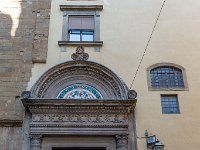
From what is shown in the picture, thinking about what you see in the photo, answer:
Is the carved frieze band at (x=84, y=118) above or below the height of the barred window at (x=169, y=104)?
below

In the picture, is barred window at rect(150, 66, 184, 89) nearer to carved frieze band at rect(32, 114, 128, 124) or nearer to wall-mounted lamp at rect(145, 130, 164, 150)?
carved frieze band at rect(32, 114, 128, 124)

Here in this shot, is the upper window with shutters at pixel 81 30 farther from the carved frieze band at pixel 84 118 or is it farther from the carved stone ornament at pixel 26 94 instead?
the carved frieze band at pixel 84 118

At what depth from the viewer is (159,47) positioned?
12.4 meters

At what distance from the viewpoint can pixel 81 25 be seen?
13.0m

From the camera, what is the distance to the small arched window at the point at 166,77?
38.6 feet

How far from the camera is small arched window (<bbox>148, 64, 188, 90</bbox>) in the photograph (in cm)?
1177

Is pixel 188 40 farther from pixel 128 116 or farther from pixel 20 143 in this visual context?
pixel 20 143

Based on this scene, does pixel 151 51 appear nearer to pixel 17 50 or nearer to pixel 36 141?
pixel 17 50

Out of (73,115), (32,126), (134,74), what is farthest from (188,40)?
(32,126)

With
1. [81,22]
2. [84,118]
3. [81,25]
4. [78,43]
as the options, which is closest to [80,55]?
[78,43]

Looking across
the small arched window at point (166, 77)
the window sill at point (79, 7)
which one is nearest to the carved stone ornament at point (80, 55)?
the window sill at point (79, 7)

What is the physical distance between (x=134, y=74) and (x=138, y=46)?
3.89 feet

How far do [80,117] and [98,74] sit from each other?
5.56ft

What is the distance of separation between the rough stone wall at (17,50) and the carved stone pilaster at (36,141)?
1.38 ft
